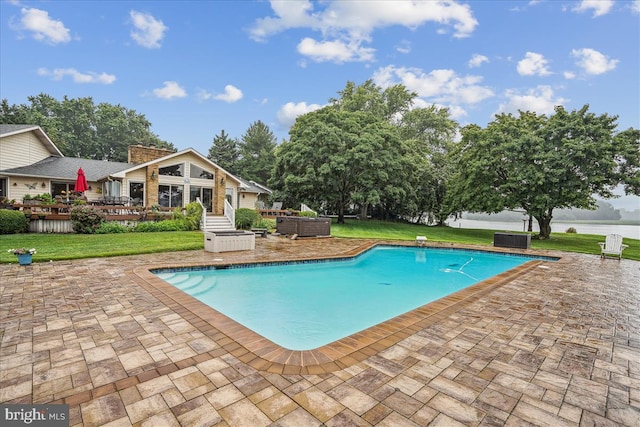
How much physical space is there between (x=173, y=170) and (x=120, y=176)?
2.85 meters

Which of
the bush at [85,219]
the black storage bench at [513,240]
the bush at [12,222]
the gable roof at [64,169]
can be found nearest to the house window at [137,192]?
the gable roof at [64,169]

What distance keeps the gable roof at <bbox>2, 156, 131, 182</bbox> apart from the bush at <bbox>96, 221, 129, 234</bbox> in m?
5.40

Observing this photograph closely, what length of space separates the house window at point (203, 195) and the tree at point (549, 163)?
52.5ft

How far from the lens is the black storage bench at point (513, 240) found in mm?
12492

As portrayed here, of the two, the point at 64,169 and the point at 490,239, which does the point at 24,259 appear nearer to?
the point at 64,169

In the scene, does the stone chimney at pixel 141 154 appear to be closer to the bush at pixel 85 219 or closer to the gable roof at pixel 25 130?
the gable roof at pixel 25 130

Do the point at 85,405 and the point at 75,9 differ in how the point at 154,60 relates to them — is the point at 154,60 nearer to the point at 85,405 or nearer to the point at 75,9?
the point at 75,9

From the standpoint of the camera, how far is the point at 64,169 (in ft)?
59.3

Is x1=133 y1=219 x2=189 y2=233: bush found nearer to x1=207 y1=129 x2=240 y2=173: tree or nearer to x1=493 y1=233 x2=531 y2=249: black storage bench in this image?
x1=493 y1=233 x2=531 y2=249: black storage bench

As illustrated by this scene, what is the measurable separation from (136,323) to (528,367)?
428 centimetres

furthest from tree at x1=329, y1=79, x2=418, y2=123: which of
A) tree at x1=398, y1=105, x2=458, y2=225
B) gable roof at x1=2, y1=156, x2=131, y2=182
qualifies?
gable roof at x1=2, y1=156, x2=131, y2=182

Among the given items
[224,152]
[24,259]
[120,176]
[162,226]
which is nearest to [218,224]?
[162,226]

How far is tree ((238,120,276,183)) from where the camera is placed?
1500 inches

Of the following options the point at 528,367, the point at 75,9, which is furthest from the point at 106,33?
the point at 528,367
